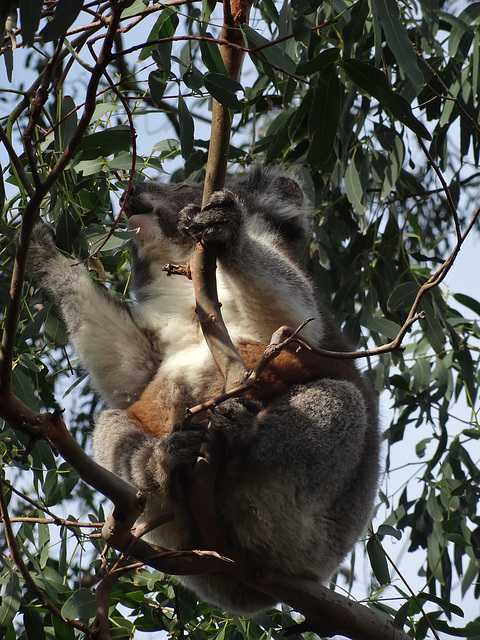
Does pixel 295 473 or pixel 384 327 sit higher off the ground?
pixel 384 327

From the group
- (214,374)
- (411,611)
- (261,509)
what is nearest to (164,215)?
(214,374)

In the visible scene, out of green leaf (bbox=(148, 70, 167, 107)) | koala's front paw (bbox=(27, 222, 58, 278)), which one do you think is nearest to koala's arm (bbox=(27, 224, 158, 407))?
koala's front paw (bbox=(27, 222, 58, 278))

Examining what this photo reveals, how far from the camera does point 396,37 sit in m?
1.87

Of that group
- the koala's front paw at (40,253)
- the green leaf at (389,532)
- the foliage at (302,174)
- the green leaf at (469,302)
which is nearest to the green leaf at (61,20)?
the foliage at (302,174)

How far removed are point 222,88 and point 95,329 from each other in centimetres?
134

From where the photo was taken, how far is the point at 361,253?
3982 millimetres

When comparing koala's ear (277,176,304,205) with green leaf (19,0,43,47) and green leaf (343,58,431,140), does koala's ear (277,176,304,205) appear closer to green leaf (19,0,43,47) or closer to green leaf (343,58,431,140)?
green leaf (343,58,431,140)

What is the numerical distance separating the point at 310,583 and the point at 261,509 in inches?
12.5

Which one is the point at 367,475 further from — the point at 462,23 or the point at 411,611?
the point at 462,23

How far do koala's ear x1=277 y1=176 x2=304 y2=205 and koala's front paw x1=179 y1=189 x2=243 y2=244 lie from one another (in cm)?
106

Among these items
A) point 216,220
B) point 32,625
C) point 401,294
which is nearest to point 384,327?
point 401,294

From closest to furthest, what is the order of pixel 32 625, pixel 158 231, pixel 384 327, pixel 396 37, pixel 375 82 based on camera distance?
pixel 396 37, pixel 375 82, pixel 32 625, pixel 158 231, pixel 384 327

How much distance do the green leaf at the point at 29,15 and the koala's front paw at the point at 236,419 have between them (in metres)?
1.18

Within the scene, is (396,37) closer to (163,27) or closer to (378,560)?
(163,27)
